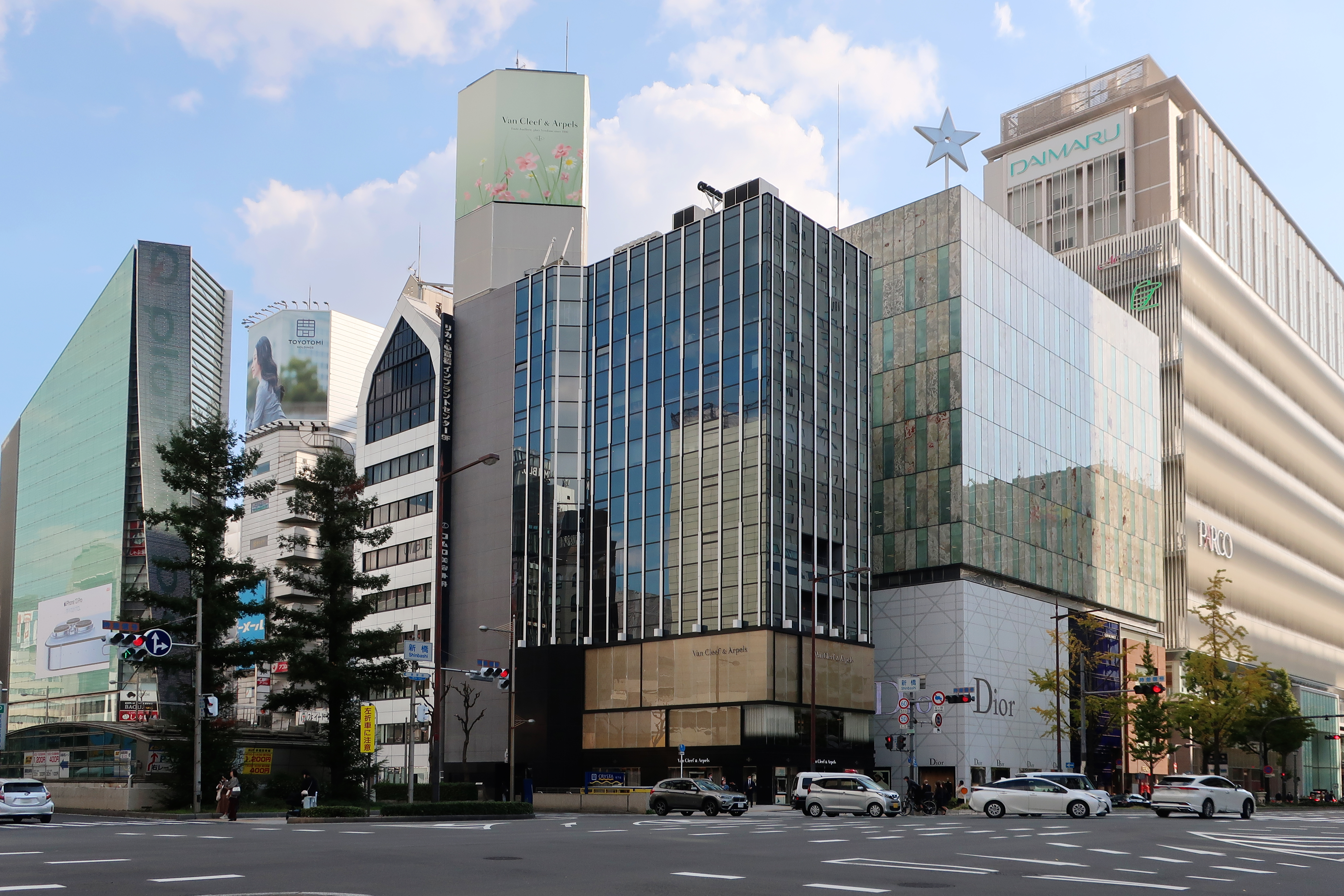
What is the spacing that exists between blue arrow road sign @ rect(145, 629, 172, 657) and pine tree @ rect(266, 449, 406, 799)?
12.6 m

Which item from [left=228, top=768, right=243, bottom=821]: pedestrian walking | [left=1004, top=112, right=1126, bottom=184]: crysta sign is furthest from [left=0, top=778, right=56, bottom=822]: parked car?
[left=1004, top=112, right=1126, bottom=184]: crysta sign

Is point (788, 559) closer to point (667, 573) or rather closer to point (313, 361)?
point (667, 573)

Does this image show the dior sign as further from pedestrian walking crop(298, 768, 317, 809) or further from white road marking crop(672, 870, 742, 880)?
white road marking crop(672, 870, 742, 880)

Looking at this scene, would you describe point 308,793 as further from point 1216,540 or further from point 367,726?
point 1216,540

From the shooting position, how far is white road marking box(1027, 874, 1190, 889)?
1845 centimetres

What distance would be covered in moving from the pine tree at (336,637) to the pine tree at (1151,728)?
161ft

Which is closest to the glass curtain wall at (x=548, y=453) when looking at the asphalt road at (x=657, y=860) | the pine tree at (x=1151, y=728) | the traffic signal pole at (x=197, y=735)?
the traffic signal pole at (x=197, y=735)

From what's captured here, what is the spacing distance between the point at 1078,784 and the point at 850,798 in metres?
8.95

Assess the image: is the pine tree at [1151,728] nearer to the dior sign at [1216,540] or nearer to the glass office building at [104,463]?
the dior sign at [1216,540]

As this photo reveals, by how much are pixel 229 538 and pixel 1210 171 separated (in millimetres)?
144905

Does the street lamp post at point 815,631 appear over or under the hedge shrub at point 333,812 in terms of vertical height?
over

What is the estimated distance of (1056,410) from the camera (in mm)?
94500

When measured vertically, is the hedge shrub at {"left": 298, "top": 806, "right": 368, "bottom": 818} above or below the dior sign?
below

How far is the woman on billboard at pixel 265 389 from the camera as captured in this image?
181m
